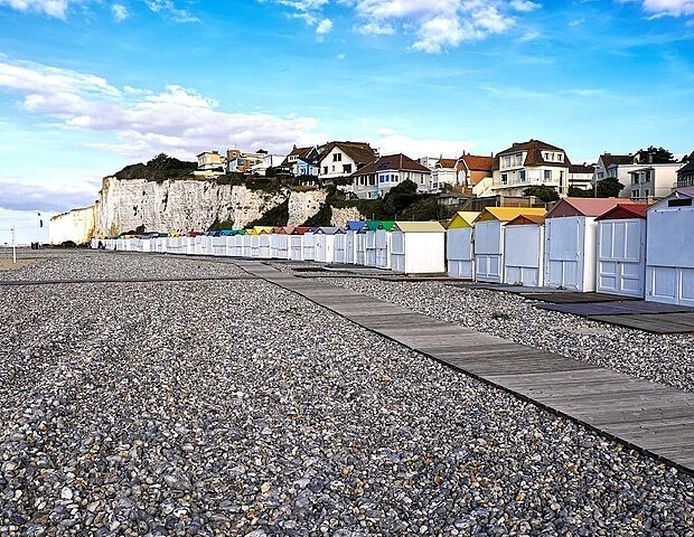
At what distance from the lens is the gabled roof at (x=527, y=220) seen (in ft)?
70.5

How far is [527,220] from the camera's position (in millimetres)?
21969

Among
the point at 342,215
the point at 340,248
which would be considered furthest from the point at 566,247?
the point at 342,215

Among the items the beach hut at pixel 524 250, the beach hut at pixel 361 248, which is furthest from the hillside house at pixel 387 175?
the beach hut at pixel 524 250

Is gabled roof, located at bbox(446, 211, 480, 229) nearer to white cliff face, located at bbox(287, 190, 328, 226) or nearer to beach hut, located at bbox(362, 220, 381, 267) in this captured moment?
beach hut, located at bbox(362, 220, 381, 267)

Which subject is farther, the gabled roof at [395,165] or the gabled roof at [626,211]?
the gabled roof at [395,165]

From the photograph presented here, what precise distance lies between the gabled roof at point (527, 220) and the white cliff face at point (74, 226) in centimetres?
11351

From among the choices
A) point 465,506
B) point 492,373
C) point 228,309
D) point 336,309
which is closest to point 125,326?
point 228,309

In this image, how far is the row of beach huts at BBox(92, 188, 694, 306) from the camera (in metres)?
16.0

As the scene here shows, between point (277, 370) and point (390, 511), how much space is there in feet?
15.6

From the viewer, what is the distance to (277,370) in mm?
9266

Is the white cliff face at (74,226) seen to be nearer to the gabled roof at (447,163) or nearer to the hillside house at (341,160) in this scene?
the hillside house at (341,160)

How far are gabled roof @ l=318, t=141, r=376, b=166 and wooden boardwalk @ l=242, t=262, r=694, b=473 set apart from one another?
85.0 meters

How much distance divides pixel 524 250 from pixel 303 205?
60.1 meters

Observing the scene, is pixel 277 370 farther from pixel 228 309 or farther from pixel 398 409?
pixel 228 309
